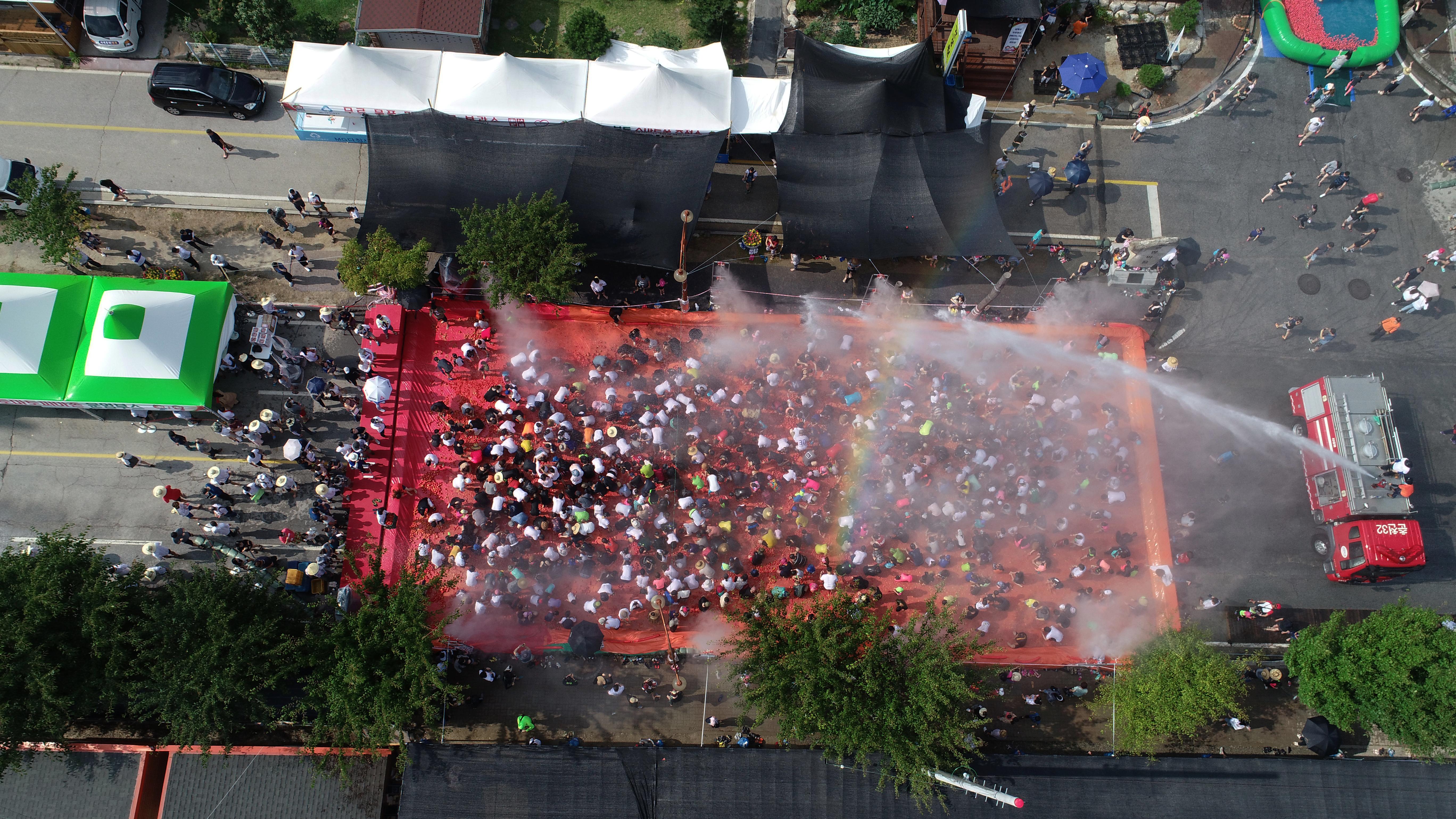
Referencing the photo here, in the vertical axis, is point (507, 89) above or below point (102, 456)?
above

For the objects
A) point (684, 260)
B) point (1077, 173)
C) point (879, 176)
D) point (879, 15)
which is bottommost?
point (684, 260)

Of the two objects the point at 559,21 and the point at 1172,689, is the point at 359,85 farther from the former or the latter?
the point at 1172,689

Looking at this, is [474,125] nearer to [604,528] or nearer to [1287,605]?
[604,528]

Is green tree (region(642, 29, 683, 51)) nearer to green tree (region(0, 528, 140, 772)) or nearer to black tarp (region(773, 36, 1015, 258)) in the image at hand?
black tarp (region(773, 36, 1015, 258))

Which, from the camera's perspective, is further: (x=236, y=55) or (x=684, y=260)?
(x=236, y=55)

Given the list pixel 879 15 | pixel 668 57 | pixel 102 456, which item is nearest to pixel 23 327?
pixel 102 456

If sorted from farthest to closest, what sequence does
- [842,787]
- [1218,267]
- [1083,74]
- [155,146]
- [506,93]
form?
[1083,74] → [1218,267] → [155,146] → [506,93] → [842,787]

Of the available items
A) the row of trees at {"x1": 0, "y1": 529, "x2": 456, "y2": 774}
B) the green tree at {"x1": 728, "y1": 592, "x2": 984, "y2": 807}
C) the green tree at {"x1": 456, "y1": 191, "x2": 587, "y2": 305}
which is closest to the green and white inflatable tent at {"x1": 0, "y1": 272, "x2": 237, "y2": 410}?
the row of trees at {"x1": 0, "y1": 529, "x2": 456, "y2": 774}

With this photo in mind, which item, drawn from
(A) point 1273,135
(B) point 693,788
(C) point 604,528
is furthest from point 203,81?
(A) point 1273,135
